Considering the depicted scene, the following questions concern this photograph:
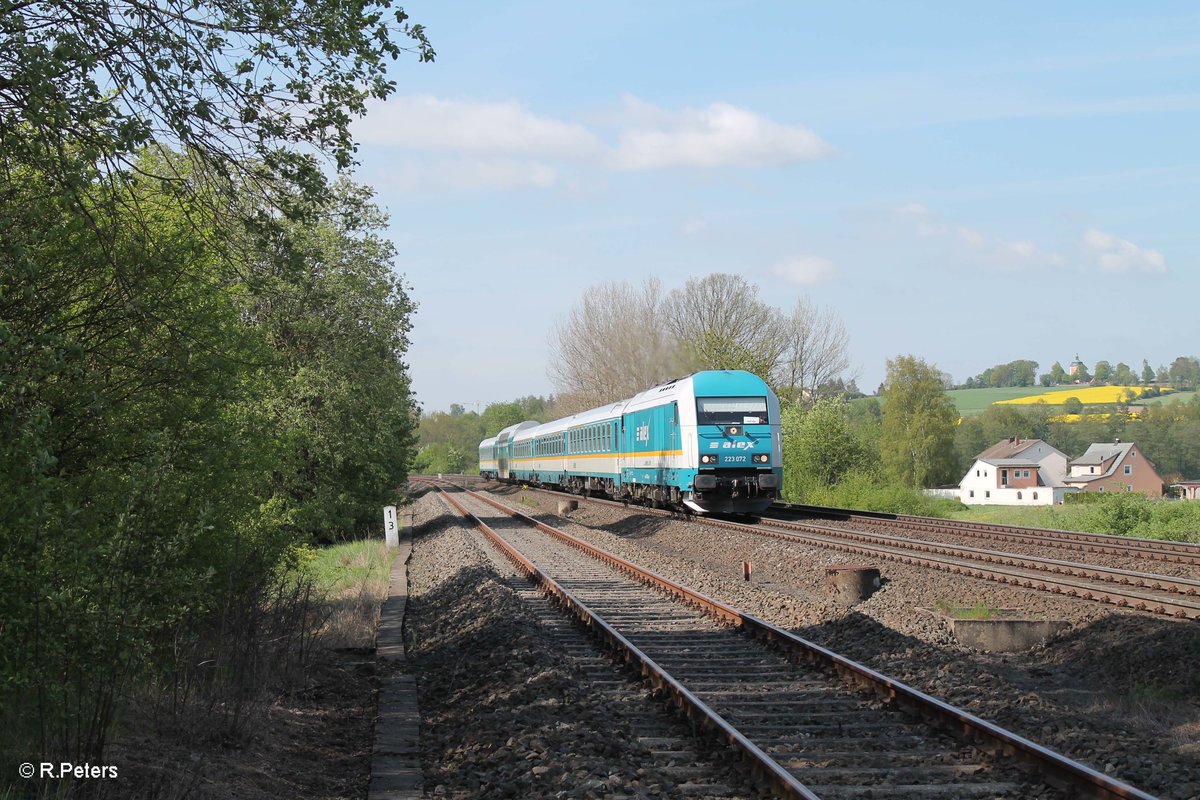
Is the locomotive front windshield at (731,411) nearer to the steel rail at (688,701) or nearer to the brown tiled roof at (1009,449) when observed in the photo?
the steel rail at (688,701)

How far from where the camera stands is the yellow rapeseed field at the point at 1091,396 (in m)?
149

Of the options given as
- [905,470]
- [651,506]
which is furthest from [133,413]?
[905,470]

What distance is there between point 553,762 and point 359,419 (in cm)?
2294

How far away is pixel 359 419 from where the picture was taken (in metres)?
28.9

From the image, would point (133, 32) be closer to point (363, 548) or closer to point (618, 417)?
point (363, 548)

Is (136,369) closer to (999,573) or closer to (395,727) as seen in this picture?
(395,727)

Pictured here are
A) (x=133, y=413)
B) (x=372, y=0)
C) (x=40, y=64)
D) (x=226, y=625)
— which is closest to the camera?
(x=40, y=64)

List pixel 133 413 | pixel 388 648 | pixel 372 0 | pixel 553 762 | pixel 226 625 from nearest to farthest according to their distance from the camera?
pixel 553 762 < pixel 372 0 < pixel 133 413 < pixel 226 625 < pixel 388 648

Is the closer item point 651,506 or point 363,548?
point 363,548

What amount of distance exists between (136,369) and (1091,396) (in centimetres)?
16181

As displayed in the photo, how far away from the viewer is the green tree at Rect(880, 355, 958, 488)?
313 feet

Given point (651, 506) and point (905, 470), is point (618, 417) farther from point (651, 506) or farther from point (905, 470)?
point (905, 470)

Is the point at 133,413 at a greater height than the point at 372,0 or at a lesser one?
lesser

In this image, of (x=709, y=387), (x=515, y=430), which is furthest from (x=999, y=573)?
(x=515, y=430)
